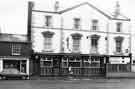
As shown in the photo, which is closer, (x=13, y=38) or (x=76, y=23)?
(x=13, y=38)

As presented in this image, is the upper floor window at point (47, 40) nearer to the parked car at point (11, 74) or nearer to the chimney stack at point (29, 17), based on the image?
the chimney stack at point (29, 17)

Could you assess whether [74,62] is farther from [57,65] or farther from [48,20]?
[48,20]

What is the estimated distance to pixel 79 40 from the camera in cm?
3644

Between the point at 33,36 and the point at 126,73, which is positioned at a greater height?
the point at 33,36

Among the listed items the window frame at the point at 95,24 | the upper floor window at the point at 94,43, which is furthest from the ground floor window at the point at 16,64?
the window frame at the point at 95,24

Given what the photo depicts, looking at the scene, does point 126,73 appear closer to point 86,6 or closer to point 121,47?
point 121,47

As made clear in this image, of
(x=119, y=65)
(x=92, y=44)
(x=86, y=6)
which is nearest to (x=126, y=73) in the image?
(x=119, y=65)

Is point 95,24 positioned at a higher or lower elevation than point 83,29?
higher

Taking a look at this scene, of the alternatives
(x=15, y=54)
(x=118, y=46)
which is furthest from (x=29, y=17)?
(x=118, y=46)

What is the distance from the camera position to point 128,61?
3888 cm

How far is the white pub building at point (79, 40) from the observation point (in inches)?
1358

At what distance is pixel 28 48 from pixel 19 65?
2.76 meters

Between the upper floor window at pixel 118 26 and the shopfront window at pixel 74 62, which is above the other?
the upper floor window at pixel 118 26

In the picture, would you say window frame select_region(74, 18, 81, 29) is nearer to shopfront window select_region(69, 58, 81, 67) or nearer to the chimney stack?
shopfront window select_region(69, 58, 81, 67)
